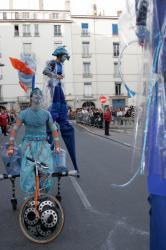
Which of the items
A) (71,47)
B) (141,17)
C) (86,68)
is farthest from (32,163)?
(86,68)

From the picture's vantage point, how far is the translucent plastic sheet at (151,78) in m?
2.96

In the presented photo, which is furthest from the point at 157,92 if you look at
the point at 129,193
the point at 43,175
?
the point at 129,193

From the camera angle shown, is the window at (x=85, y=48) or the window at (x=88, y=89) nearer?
the window at (x=88, y=89)

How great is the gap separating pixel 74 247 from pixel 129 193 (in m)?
2.77

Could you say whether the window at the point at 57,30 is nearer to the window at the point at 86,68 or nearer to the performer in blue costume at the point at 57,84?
the window at the point at 86,68

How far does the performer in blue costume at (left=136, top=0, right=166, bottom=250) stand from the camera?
9.72 feet

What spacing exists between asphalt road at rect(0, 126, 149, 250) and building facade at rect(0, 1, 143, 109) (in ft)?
182

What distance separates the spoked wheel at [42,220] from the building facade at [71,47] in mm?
58836

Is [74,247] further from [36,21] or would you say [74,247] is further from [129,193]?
[36,21]

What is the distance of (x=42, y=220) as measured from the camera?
4.68m

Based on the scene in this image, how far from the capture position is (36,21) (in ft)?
213

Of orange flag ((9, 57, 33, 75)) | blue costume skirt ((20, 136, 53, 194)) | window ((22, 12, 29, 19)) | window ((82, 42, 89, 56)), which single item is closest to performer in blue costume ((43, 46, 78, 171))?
orange flag ((9, 57, 33, 75))

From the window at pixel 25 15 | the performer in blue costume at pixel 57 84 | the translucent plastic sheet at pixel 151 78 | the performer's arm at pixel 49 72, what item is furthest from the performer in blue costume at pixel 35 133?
the window at pixel 25 15

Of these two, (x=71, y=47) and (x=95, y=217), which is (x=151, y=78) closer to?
(x=95, y=217)
